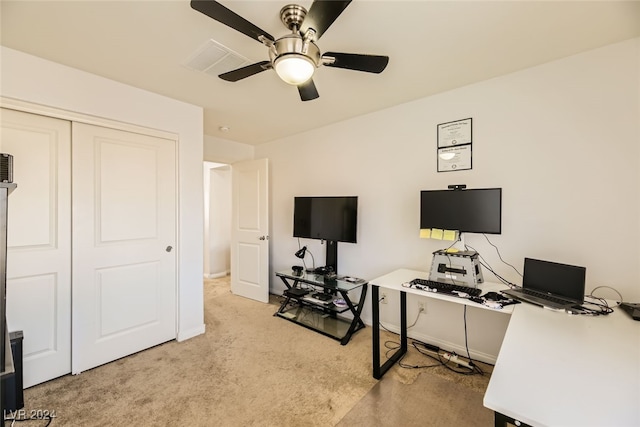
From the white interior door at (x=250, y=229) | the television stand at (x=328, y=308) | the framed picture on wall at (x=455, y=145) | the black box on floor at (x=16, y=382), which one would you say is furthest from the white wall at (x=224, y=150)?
the framed picture on wall at (x=455, y=145)

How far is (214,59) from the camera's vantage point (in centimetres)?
190

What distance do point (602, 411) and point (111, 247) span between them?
3025 millimetres

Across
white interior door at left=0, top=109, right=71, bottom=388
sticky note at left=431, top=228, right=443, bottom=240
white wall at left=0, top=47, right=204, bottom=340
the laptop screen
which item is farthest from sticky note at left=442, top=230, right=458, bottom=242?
white interior door at left=0, top=109, right=71, bottom=388

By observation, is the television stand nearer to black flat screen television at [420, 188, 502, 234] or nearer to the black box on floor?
black flat screen television at [420, 188, 502, 234]

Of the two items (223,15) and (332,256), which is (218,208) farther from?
(223,15)

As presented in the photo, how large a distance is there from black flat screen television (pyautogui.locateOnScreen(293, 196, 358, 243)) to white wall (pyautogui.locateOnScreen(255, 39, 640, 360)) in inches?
7.7

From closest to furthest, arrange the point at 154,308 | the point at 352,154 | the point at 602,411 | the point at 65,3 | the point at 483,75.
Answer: the point at 602,411 < the point at 65,3 < the point at 483,75 < the point at 154,308 < the point at 352,154

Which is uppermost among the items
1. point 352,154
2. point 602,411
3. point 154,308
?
point 352,154

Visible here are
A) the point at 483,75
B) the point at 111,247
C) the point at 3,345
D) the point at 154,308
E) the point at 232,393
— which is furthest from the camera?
the point at 154,308

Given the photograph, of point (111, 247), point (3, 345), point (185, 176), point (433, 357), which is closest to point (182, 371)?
point (111, 247)

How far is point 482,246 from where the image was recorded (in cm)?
228

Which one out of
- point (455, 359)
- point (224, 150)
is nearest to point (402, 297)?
point (455, 359)

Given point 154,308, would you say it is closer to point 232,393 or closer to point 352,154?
point 232,393

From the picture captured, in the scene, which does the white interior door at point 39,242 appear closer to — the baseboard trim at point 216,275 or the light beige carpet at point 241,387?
the light beige carpet at point 241,387
